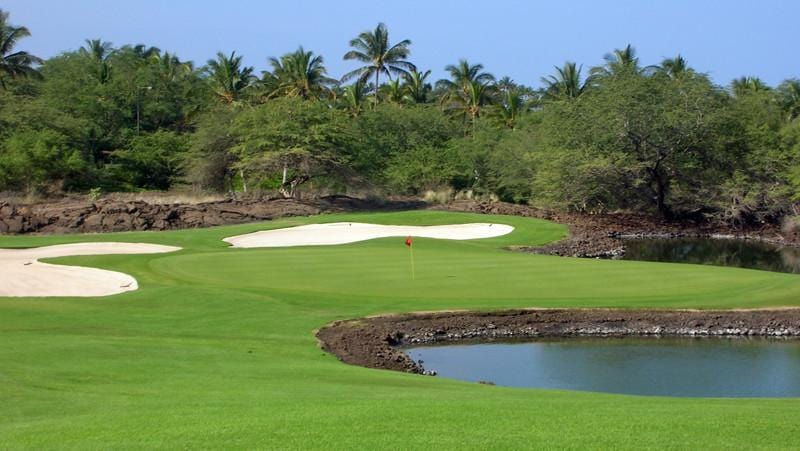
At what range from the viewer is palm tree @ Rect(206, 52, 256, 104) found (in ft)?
266

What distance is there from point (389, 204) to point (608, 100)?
15752 millimetres

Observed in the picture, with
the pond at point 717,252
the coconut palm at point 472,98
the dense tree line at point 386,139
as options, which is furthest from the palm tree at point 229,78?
the pond at point 717,252

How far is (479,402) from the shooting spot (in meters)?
10.7

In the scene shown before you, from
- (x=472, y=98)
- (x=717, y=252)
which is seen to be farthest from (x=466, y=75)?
(x=717, y=252)

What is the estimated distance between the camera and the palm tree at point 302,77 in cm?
7825

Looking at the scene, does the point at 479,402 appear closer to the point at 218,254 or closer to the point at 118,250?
the point at 218,254

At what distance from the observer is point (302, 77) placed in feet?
257

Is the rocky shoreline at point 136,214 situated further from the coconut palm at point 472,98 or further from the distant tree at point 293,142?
the coconut palm at point 472,98

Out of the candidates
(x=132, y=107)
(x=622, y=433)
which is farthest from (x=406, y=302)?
(x=132, y=107)

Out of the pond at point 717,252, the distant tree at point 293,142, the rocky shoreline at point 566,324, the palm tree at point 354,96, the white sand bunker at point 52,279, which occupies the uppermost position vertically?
the palm tree at point 354,96

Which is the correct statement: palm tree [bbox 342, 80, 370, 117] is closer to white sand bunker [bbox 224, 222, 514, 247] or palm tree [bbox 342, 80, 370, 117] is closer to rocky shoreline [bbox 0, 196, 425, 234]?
rocky shoreline [bbox 0, 196, 425, 234]

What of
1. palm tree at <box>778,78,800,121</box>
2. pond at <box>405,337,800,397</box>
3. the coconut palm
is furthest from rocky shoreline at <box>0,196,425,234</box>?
palm tree at <box>778,78,800,121</box>

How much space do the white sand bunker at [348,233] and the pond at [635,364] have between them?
19.6 m

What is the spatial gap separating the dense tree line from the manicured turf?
2733 cm
